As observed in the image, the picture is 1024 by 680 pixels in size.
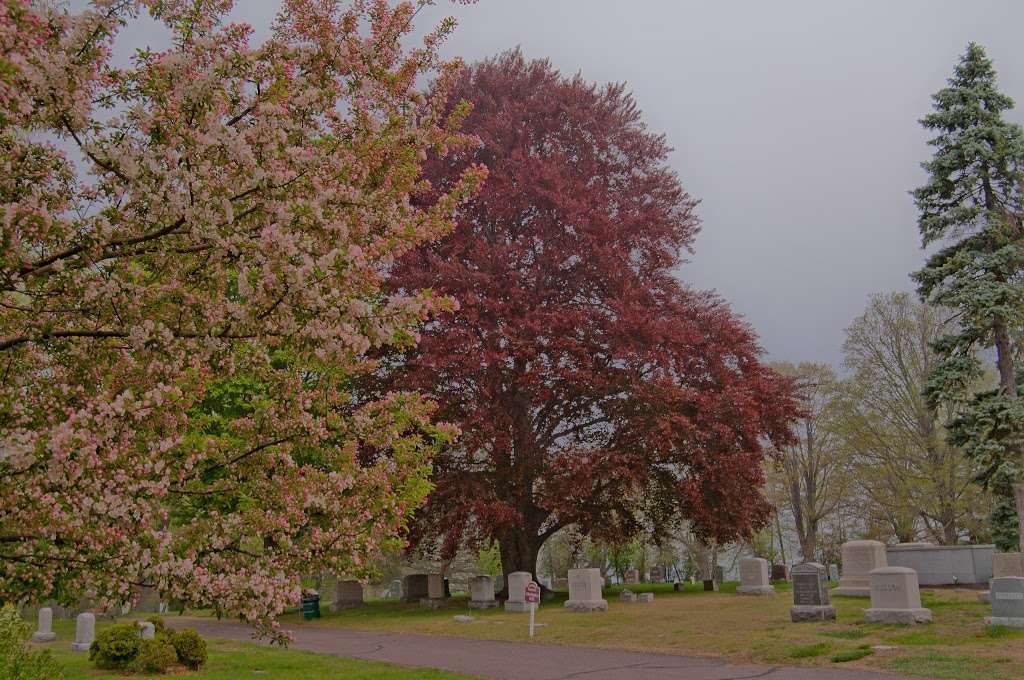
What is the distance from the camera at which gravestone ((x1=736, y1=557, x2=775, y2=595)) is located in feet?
80.9

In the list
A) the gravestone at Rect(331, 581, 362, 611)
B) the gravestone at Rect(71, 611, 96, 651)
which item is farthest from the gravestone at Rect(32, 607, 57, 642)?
the gravestone at Rect(331, 581, 362, 611)

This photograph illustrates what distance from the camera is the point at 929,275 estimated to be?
22.8m

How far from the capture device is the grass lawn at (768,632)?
11.3m

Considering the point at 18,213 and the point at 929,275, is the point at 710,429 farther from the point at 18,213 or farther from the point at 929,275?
the point at 18,213

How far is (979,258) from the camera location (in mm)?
22172

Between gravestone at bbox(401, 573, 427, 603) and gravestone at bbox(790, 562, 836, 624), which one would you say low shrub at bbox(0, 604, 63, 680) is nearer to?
gravestone at bbox(790, 562, 836, 624)

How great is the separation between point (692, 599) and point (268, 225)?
22.5 meters

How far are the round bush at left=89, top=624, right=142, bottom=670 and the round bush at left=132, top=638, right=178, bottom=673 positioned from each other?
34cm

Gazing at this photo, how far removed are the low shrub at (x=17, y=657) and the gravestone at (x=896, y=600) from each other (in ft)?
47.2

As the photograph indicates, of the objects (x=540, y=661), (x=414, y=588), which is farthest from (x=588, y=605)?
(x=414, y=588)

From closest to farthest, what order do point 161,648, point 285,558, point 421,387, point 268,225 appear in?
point 268,225
point 285,558
point 161,648
point 421,387

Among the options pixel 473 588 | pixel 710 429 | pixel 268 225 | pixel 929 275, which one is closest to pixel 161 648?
pixel 268 225

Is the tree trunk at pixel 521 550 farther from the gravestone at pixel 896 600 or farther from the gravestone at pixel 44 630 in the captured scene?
the gravestone at pixel 44 630

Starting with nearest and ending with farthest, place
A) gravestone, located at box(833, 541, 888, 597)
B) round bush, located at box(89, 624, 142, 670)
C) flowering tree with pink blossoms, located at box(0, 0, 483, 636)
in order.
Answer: flowering tree with pink blossoms, located at box(0, 0, 483, 636), round bush, located at box(89, 624, 142, 670), gravestone, located at box(833, 541, 888, 597)
